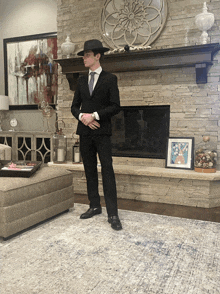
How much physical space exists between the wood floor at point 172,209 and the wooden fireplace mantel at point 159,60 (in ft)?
4.58

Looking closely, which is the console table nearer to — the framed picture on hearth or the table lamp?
the table lamp

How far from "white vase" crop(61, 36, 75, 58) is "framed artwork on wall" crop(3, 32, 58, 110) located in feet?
2.53

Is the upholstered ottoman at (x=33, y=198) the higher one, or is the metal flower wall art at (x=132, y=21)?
the metal flower wall art at (x=132, y=21)

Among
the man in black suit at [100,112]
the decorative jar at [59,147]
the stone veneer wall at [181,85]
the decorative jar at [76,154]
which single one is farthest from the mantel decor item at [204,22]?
the decorative jar at [59,147]

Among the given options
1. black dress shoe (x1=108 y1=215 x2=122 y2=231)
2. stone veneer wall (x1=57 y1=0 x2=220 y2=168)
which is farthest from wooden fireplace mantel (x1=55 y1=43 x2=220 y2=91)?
black dress shoe (x1=108 y1=215 x2=122 y2=231)

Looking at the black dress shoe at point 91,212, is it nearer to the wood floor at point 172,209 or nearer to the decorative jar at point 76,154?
the wood floor at point 172,209

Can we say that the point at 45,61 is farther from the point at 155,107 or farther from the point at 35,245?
the point at 35,245

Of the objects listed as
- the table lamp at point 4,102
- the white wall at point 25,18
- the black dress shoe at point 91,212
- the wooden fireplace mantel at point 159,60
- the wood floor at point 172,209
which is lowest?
the wood floor at point 172,209

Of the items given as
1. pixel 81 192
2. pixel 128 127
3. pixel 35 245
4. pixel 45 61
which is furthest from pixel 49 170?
pixel 45 61

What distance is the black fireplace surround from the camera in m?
3.38

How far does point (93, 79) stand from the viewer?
95.3 inches

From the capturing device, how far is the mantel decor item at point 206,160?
300 cm

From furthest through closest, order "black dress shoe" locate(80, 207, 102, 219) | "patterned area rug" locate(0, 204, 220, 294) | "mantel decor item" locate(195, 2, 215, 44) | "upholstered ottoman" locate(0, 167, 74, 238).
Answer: "mantel decor item" locate(195, 2, 215, 44), "black dress shoe" locate(80, 207, 102, 219), "upholstered ottoman" locate(0, 167, 74, 238), "patterned area rug" locate(0, 204, 220, 294)

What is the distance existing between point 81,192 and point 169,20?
2309 mm
